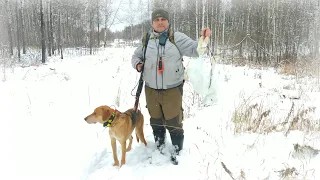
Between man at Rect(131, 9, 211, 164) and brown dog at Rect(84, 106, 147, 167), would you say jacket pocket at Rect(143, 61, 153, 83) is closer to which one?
man at Rect(131, 9, 211, 164)

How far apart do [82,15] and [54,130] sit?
3195 cm

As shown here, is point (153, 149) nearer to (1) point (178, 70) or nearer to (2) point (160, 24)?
(1) point (178, 70)

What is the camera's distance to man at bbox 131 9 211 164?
8.95 feet

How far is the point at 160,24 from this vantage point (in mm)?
2760

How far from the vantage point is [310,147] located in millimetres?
2588

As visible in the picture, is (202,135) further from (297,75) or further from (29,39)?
(29,39)

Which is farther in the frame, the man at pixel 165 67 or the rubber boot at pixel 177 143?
the rubber boot at pixel 177 143

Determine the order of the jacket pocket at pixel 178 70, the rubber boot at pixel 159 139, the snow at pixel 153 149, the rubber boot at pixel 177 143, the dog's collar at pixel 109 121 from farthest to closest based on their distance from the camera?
1. the rubber boot at pixel 159 139
2. the rubber boot at pixel 177 143
3. the jacket pocket at pixel 178 70
4. the dog's collar at pixel 109 121
5. the snow at pixel 153 149

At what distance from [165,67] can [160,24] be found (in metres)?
0.49

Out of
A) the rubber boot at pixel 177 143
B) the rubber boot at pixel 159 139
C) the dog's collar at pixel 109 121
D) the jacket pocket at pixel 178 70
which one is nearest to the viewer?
the dog's collar at pixel 109 121

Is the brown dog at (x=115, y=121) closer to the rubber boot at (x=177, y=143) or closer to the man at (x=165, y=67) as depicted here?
the man at (x=165, y=67)

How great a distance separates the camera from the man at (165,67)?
2727 mm

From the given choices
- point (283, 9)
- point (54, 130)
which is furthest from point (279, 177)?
point (283, 9)

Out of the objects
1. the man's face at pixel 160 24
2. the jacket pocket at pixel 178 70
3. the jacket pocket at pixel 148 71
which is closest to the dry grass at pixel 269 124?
the jacket pocket at pixel 178 70
